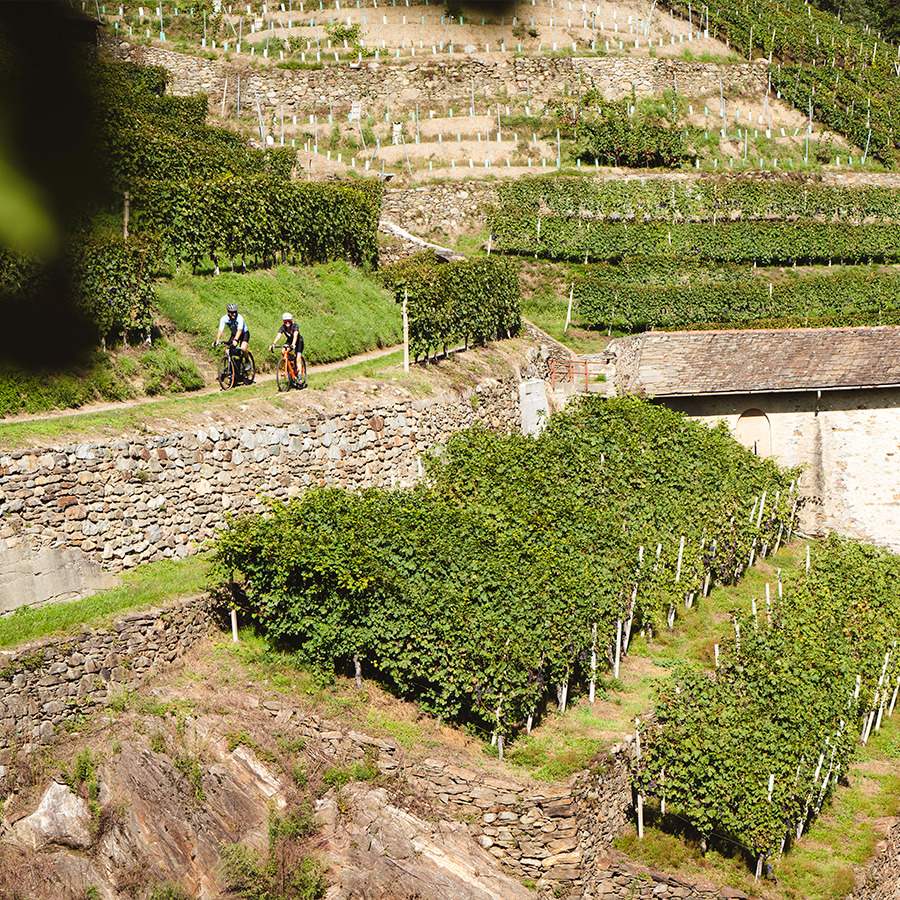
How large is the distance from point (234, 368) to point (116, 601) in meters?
6.98

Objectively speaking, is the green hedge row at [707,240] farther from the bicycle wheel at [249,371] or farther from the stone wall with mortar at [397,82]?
the bicycle wheel at [249,371]

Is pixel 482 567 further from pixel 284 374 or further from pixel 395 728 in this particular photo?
A: pixel 284 374

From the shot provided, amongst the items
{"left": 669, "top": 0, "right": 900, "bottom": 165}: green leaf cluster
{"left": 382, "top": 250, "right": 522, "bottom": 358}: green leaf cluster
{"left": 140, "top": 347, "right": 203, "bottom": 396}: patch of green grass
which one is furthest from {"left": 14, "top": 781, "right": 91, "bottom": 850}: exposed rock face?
{"left": 669, "top": 0, "right": 900, "bottom": 165}: green leaf cluster

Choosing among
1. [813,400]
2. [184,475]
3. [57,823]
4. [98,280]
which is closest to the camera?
[57,823]

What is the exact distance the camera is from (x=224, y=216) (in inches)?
1022

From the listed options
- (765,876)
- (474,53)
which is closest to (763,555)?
(765,876)

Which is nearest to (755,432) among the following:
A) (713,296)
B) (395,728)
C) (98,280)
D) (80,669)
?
(713,296)

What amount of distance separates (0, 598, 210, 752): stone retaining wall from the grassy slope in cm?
866

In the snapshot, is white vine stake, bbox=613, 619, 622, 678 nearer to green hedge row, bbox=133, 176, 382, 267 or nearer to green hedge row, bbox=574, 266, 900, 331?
green hedge row, bbox=133, 176, 382, 267

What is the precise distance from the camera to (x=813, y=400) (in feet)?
94.3

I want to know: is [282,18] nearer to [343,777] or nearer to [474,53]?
[474,53]

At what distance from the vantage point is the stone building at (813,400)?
28.2 metres

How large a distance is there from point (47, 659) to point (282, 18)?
4441cm

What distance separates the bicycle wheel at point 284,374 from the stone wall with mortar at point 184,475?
1.18 meters
